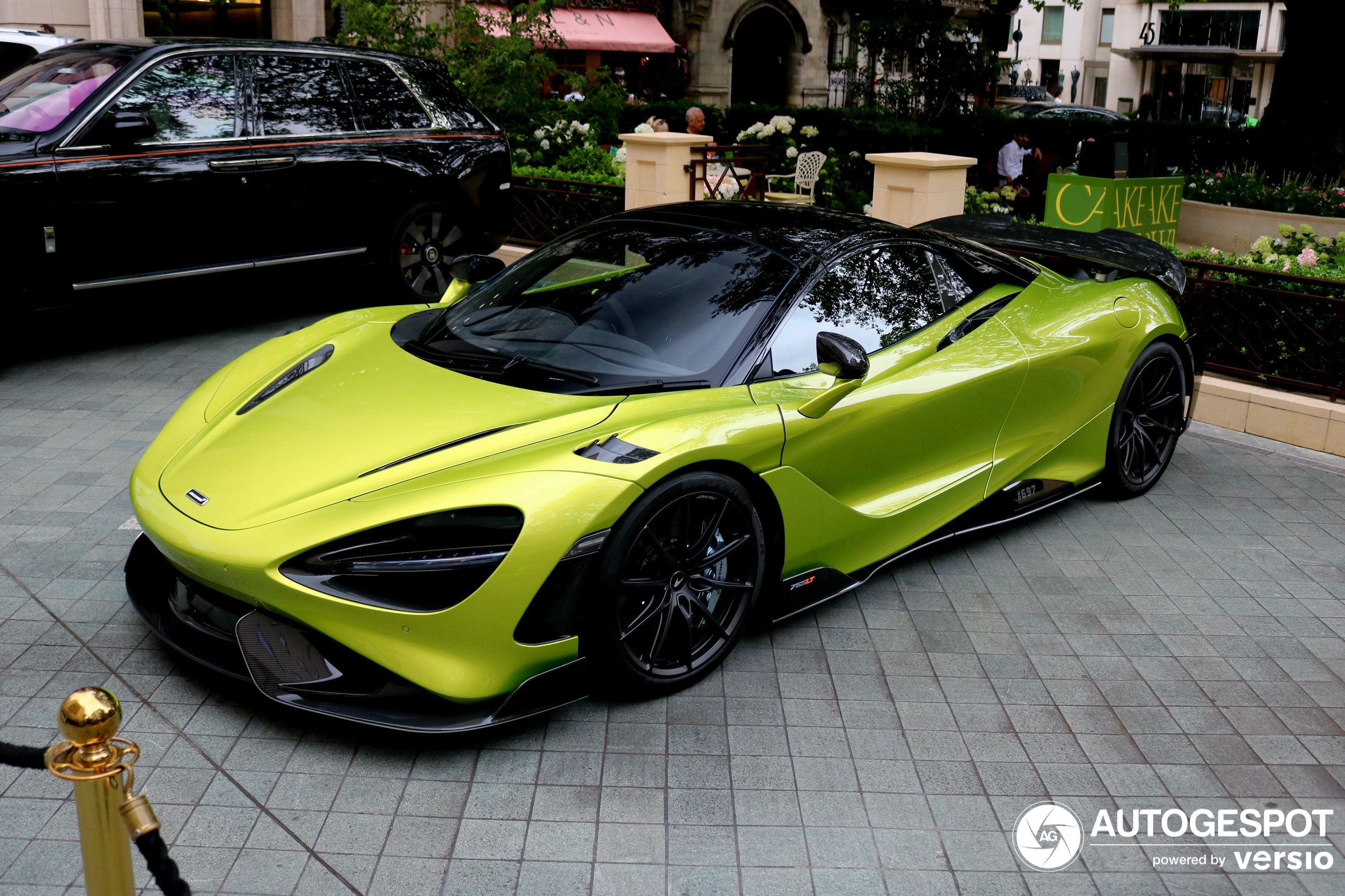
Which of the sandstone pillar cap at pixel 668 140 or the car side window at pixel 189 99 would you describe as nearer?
the car side window at pixel 189 99

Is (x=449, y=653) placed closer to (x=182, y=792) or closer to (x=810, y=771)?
(x=182, y=792)

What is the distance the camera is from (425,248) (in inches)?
362

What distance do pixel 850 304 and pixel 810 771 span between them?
1858 mm

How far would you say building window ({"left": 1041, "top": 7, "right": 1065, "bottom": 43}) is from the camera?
6919 centimetres

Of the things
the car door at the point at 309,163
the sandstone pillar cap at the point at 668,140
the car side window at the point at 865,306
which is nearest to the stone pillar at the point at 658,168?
the sandstone pillar cap at the point at 668,140

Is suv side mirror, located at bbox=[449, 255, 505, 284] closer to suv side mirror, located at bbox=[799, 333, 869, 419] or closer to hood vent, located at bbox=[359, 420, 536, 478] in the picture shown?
hood vent, located at bbox=[359, 420, 536, 478]

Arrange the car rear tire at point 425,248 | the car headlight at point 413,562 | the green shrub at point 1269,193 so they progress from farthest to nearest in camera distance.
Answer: the green shrub at point 1269,193, the car rear tire at point 425,248, the car headlight at point 413,562

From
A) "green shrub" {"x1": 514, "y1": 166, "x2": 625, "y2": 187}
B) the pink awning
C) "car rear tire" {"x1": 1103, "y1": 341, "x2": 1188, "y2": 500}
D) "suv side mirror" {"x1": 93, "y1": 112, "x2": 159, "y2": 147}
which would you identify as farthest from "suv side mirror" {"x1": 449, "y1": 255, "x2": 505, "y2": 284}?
the pink awning

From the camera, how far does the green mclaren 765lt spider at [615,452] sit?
3531 millimetres

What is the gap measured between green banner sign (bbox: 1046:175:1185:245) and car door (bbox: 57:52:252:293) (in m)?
6.94

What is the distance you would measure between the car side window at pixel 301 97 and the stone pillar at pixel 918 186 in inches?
149

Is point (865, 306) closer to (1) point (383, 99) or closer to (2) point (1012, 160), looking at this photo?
(1) point (383, 99)

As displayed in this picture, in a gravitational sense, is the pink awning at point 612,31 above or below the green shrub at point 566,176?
above

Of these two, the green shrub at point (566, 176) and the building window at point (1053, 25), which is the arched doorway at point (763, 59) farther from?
the building window at point (1053, 25)
